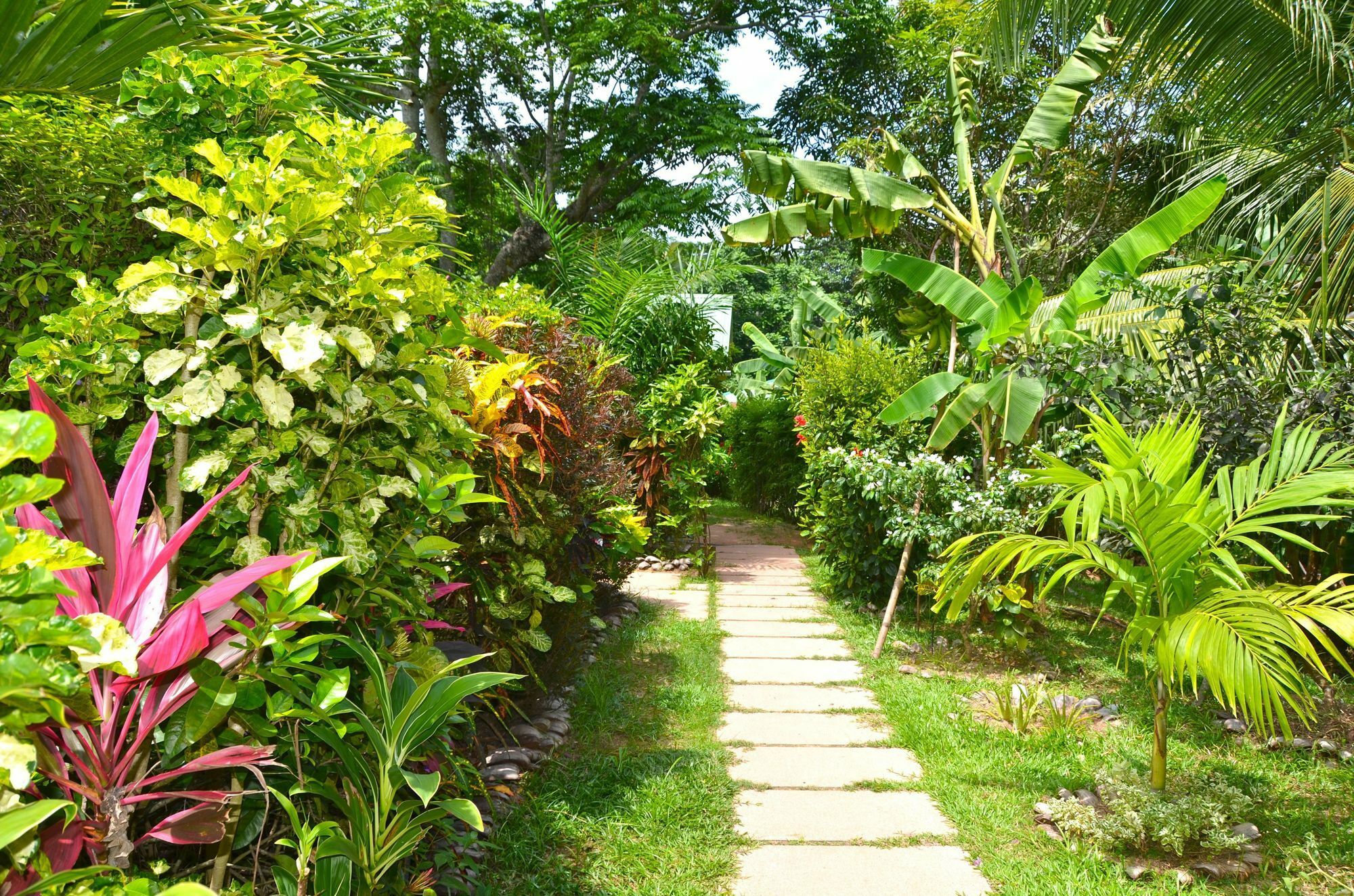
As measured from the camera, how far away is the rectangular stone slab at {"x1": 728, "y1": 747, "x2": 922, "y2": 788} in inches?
148

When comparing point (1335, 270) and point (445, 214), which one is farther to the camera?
point (1335, 270)

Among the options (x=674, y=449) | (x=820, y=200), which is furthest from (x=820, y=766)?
(x=674, y=449)

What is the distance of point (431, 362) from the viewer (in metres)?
2.14

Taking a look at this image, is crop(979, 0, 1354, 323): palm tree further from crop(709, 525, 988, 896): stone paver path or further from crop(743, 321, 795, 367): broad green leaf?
crop(743, 321, 795, 367): broad green leaf

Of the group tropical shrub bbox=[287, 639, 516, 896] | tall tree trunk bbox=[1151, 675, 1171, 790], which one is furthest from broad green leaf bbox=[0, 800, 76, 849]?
tall tree trunk bbox=[1151, 675, 1171, 790]

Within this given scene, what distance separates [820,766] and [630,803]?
1.00 metres

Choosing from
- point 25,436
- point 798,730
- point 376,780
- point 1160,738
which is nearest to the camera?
point 25,436

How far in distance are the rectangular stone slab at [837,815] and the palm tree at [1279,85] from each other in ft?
10.8

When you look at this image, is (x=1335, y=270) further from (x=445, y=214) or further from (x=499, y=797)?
(x=499, y=797)

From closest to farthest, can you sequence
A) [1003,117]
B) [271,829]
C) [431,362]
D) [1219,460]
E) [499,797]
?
[271,829] → [431,362] → [499,797] → [1219,460] → [1003,117]

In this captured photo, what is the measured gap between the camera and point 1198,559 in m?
3.30

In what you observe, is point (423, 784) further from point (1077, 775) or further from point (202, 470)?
point (1077, 775)

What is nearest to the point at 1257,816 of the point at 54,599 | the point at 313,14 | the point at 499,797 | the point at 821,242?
the point at 499,797

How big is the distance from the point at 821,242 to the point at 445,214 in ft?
68.0
